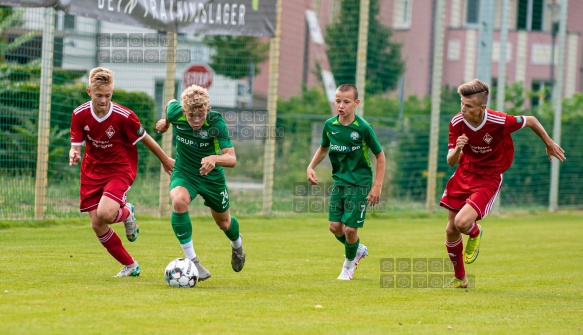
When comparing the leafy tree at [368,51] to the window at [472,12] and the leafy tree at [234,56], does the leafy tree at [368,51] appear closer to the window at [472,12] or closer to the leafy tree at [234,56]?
the leafy tree at [234,56]

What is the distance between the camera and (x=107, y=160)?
26.9 feet

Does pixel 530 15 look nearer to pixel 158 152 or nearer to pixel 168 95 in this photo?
pixel 168 95

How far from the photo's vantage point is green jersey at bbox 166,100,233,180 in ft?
26.4

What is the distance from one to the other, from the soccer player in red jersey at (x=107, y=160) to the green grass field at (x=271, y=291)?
1.46ft

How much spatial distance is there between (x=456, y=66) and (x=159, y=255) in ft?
62.0

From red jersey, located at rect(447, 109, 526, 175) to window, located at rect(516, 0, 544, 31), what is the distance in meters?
20.0

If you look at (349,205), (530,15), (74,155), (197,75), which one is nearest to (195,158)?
→ (74,155)

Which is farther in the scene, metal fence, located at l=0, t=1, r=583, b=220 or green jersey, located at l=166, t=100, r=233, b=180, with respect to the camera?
metal fence, located at l=0, t=1, r=583, b=220

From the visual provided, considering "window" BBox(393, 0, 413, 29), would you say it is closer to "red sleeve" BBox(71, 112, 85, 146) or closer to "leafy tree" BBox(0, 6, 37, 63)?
"leafy tree" BBox(0, 6, 37, 63)

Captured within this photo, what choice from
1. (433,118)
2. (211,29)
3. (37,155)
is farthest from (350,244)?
(433,118)

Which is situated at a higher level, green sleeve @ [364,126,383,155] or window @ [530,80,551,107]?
window @ [530,80,551,107]

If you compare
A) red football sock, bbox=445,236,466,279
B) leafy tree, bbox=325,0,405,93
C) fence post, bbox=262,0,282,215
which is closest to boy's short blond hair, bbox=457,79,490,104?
red football sock, bbox=445,236,466,279

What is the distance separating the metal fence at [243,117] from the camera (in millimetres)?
12883

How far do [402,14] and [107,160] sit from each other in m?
18.6
